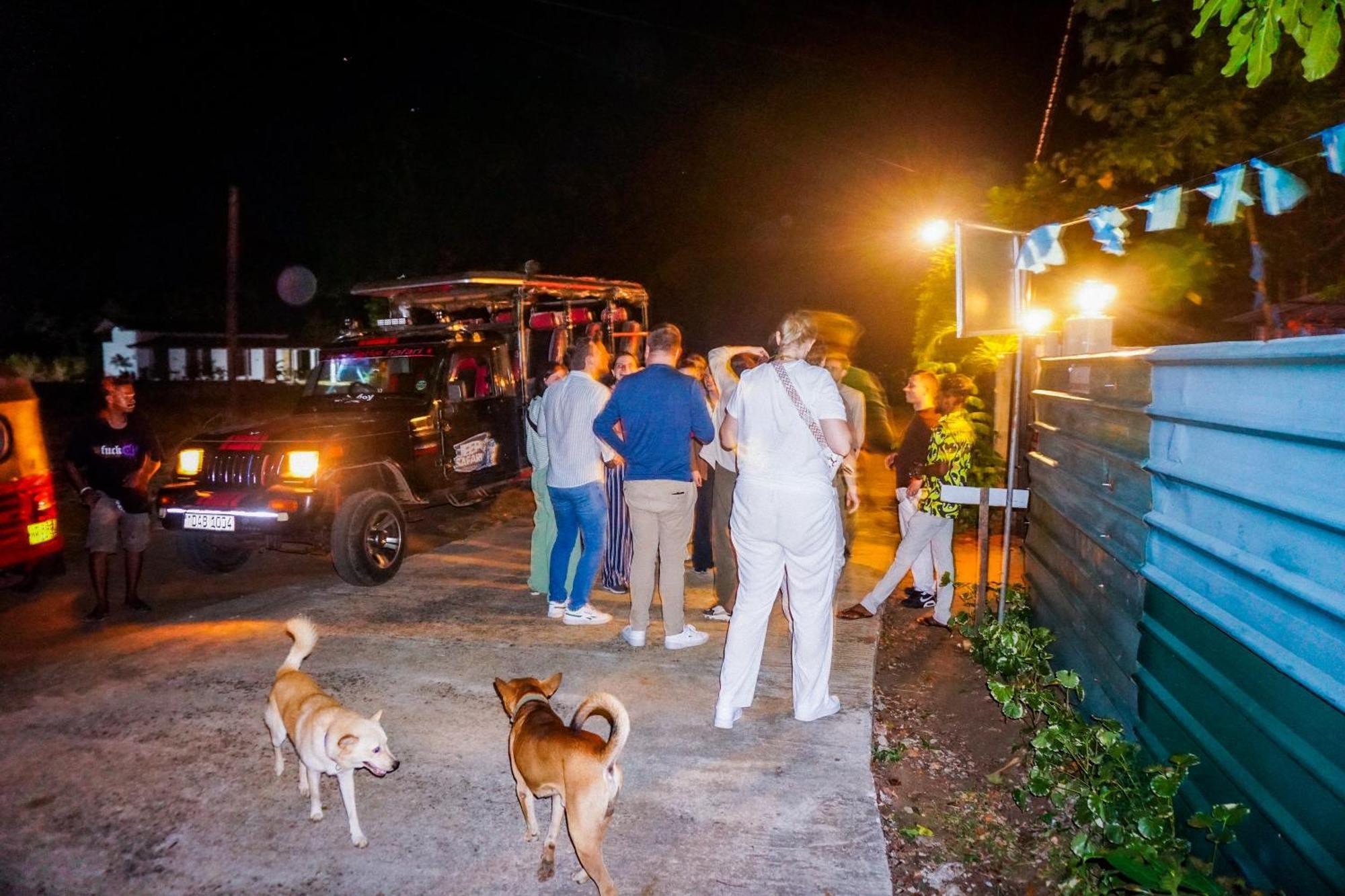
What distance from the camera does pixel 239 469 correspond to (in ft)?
21.5

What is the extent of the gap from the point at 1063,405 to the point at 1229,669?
2364 mm

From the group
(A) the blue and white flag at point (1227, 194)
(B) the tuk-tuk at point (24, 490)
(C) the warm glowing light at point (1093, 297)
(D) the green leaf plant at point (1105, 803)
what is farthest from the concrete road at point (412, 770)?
(A) the blue and white flag at point (1227, 194)

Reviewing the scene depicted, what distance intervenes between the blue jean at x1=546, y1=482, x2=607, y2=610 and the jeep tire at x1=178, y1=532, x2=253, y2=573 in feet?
10.2

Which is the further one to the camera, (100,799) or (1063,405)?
(1063,405)

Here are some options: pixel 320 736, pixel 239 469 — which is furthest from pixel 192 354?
pixel 320 736

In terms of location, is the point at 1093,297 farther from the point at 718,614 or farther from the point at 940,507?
the point at 718,614

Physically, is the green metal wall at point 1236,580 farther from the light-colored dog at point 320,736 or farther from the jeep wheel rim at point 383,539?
the jeep wheel rim at point 383,539

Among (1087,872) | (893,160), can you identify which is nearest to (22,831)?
(1087,872)

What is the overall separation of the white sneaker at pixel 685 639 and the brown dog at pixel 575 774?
2.01 m

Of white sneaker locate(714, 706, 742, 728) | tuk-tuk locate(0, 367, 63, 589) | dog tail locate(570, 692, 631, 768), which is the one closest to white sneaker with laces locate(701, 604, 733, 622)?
white sneaker locate(714, 706, 742, 728)

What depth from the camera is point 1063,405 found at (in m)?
4.73

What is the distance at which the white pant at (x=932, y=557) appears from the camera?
575cm

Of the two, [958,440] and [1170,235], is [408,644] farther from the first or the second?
[1170,235]

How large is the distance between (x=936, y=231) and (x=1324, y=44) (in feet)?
21.2
